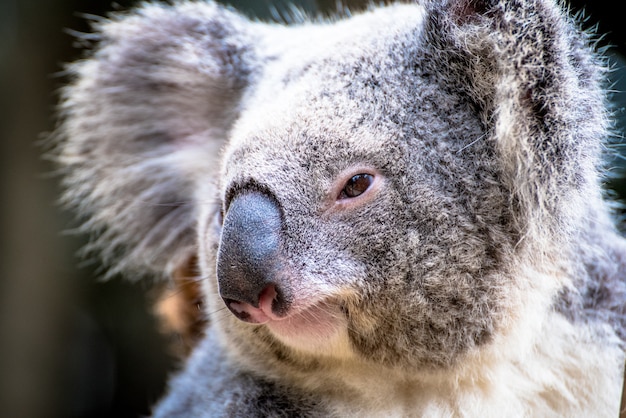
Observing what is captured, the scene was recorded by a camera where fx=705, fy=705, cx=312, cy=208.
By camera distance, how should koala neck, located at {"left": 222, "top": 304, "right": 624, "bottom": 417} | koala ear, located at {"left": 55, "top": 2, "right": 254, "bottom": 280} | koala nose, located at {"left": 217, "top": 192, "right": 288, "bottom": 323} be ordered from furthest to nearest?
koala ear, located at {"left": 55, "top": 2, "right": 254, "bottom": 280}
koala neck, located at {"left": 222, "top": 304, "right": 624, "bottom": 417}
koala nose, located at {"left": 217, "top": 192, "right": 288, "bottom": 323}

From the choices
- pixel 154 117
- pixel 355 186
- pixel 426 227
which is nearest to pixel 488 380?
pixel 426 227

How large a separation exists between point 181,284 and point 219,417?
0.60 metres

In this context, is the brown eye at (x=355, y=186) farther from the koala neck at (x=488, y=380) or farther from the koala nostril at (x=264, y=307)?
the koala neck at (x=488, y=380)

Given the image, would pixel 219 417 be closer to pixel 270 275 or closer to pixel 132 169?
pixel 270 275

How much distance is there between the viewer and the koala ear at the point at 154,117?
1.98 m

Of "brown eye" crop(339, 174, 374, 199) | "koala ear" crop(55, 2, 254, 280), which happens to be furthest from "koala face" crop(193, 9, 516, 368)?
"koala ear" crop(55, 2, 254, 280)

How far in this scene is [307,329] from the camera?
1.40 m

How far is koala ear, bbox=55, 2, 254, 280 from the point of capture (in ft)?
6.51

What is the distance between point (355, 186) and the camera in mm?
1367

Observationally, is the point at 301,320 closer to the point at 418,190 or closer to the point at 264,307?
the point at 264,307

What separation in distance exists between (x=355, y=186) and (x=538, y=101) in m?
0.40

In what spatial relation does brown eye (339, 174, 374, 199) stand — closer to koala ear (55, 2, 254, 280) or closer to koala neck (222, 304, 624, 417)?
koala neck (222, 304, 624, 417)

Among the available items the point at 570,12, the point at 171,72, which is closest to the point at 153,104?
the point at 171,72

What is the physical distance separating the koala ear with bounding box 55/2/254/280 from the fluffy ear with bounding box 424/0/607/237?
2.42ft
